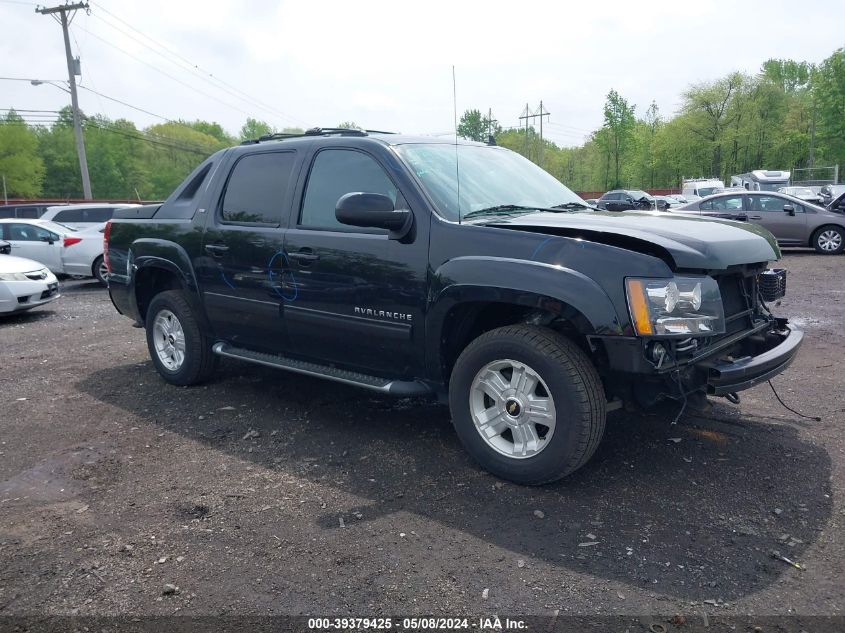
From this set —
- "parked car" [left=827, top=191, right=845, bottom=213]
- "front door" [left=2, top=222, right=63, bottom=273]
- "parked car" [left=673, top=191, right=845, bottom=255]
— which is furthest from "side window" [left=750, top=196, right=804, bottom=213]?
"front door" [left=2, top=222, right=63, bottom=273]

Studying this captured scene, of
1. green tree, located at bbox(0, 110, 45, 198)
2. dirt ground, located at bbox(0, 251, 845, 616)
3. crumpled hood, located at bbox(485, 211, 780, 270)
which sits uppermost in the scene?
green tree, located at bbox(0, 110, 45, 198)

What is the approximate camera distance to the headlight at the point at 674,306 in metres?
3.23

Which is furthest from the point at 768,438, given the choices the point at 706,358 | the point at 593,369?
the point at 593,369

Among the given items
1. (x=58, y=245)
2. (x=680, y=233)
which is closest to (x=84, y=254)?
(x=58, y=245)

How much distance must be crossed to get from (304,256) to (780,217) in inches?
559

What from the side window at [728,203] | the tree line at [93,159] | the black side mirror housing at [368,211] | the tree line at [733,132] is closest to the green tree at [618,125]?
the tree line at [733,132]

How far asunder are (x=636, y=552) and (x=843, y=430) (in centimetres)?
225

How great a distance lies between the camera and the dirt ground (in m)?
2.76

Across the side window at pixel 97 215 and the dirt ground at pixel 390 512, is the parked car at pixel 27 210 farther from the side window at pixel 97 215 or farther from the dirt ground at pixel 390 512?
the dirt ground at pixel 390 512

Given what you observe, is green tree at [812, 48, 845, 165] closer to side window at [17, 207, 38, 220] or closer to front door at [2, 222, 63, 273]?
side window at [17, 207, 38, 220]

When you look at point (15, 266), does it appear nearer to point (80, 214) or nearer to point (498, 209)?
point (80, 214)

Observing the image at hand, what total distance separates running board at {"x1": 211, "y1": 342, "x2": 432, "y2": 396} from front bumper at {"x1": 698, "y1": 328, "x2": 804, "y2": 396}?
1.60 meters

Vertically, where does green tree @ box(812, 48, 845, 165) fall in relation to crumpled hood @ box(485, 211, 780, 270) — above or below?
above

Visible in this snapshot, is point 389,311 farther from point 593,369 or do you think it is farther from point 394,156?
point 593,369
